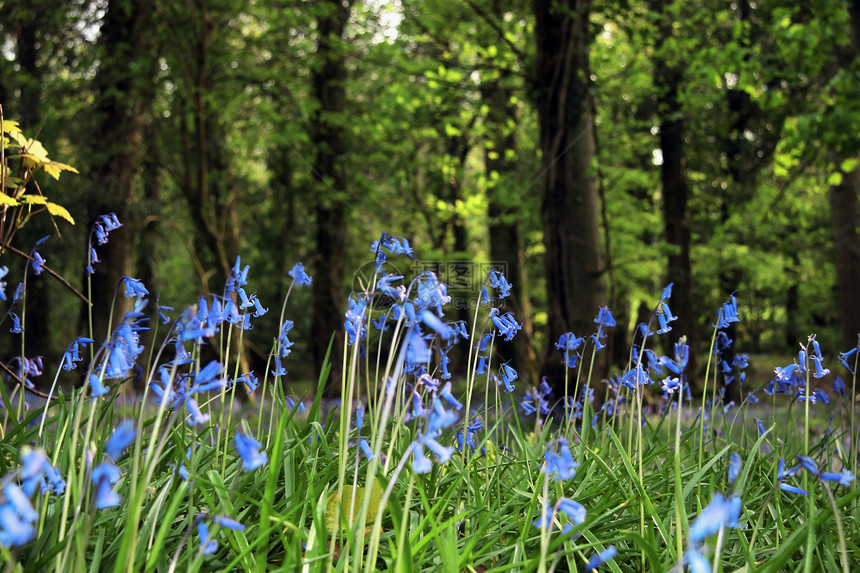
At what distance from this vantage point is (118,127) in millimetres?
10008

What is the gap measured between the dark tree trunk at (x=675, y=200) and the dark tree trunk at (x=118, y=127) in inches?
311

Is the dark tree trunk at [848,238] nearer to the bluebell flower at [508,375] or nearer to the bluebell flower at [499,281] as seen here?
the bluebell flower at [508,375]

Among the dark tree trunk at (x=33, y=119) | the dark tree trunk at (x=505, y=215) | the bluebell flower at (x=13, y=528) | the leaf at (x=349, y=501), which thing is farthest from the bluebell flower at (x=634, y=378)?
the dark tree trunk at (x=33, y=119)

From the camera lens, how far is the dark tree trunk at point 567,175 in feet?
17.8

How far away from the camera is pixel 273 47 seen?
12.0 meters

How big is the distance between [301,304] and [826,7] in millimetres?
15211

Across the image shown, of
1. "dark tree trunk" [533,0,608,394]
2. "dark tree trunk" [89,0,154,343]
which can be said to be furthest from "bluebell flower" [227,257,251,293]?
"dark tree trunk" [89,0,154,343]

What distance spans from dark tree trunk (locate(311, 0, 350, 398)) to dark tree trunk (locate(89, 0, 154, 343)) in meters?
2.69

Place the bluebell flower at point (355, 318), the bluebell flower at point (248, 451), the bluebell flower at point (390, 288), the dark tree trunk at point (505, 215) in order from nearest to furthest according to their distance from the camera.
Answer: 1. the bluebell flower at point (248, 451)
2. the bluebell flower at point (390, 288)
3. the bluebell flower at point (355, 318)
4. the dark tree trunk at point (505, 215)

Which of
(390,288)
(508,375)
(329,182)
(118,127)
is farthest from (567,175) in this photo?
(118,127)

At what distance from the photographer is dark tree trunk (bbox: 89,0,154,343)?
9.48 metres

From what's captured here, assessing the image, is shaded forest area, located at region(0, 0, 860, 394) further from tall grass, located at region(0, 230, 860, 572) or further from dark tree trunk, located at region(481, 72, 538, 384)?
tall grass, located at region(0, 230, 860, 572)

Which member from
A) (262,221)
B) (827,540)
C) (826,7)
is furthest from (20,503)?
(262,221)

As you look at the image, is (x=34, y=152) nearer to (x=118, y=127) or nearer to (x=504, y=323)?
(x=504, y=323)
